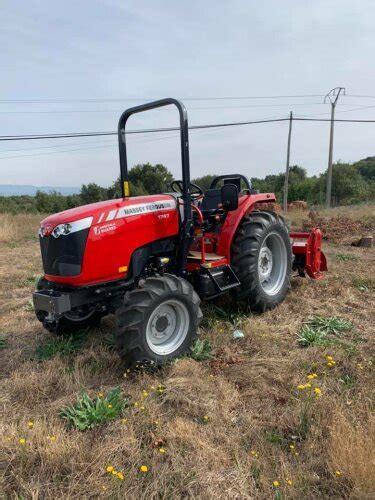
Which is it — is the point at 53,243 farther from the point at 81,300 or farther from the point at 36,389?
the point at 36,389

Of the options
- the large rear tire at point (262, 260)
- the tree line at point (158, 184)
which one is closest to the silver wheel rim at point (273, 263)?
Result: the large rear tire at point (262, 260)

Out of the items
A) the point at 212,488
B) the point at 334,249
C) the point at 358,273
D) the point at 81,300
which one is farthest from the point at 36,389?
the point at 334,249

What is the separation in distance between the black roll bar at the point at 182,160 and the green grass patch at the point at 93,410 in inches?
60.4

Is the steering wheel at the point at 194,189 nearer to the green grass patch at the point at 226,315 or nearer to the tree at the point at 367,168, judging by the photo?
the green grass patch at the point at 226,315

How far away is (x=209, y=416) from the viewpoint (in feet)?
9.57

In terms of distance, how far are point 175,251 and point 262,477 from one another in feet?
7.74

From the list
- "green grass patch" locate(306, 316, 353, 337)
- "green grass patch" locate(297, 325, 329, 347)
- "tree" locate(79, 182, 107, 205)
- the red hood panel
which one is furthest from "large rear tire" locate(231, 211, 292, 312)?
"tree" locate(79, 182, 107, 205)

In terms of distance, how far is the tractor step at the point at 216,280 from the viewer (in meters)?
4.25

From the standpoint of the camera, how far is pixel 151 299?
344cm

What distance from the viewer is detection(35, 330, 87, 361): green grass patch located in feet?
13.4

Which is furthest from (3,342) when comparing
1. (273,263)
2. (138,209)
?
(273,263)

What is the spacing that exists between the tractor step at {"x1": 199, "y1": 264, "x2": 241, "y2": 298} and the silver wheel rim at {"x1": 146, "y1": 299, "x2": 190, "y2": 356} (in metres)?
0.54

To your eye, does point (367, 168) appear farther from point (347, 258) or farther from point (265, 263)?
point (265, 263)

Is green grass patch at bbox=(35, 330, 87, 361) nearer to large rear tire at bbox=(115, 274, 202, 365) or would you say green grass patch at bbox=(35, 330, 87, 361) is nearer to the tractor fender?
large rear tire at bbox=(115, 274, 202, 365)
